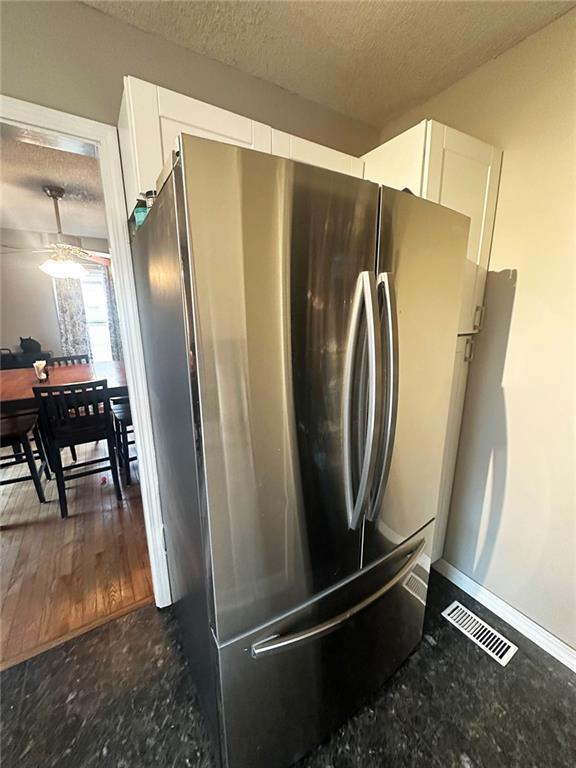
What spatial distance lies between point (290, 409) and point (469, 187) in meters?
1.27

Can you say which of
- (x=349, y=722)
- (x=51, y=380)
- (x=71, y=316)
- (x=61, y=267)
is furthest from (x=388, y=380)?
(x=71, y=316)

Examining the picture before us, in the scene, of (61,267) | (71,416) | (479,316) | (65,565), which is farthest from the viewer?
(61,267)

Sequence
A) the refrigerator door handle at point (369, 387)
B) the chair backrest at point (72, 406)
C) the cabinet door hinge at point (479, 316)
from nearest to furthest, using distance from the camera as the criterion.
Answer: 1. the refrigerator door handle at point (369, 387)
2. the cabinet door hinge at point (479, 316)
3. the chair backrest at point (72, 406)

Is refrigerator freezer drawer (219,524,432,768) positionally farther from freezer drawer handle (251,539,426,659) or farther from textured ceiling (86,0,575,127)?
textured ceiling (86,0,575,127)

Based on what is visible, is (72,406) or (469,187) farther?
(72,406)

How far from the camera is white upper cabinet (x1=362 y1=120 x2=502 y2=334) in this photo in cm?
127

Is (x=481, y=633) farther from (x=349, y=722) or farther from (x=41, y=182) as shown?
(x=41, y=182)

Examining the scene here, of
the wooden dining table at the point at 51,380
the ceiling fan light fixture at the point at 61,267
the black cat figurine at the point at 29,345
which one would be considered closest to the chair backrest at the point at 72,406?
the wooden dining table at the point at 51,380

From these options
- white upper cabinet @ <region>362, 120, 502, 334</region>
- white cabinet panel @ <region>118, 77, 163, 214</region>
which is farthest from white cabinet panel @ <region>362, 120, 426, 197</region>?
white cabinet panel @ <region>118, 77, 163, 214</region>

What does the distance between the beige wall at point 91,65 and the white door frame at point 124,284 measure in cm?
4

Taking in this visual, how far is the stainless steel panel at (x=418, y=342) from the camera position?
0.93 m

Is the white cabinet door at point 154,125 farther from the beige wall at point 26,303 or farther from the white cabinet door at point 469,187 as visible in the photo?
the beige wall at point 26,303

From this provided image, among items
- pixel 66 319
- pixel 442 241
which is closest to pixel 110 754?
pixel 442 241

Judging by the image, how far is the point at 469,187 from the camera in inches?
54.2
